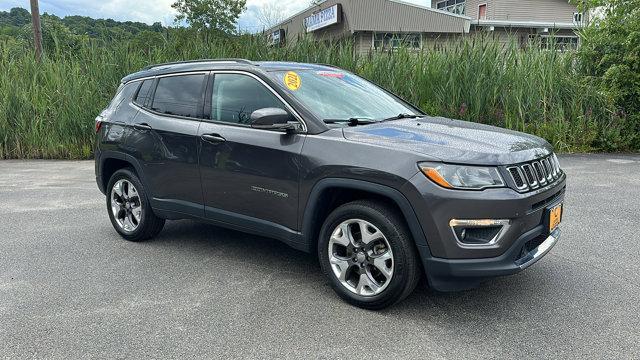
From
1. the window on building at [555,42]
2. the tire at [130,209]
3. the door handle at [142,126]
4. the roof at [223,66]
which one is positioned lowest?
the tire at [130,209]

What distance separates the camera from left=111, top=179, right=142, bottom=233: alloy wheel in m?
5.20

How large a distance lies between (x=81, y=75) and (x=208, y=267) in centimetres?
904

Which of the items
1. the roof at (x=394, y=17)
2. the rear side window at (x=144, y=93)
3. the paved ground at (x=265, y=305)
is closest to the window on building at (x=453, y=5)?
the roof at (x=394, y=17)

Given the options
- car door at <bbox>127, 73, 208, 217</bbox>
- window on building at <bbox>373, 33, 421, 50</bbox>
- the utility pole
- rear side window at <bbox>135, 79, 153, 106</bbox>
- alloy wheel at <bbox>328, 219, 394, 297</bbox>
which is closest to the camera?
alloy wheel at <bbox>328, 219, 394, 297</bbox>

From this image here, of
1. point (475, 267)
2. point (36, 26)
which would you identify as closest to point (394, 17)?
point (36, 26)

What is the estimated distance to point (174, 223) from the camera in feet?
19.4

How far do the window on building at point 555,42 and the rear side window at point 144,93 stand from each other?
8.75 m

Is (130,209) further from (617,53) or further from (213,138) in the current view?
(617,53)

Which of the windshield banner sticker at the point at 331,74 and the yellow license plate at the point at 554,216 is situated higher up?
the windshield banner sticker at the point at 331,74

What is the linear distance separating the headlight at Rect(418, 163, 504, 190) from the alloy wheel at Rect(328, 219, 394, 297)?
54 centimetres

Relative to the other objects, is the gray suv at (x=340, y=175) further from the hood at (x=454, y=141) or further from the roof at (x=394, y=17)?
the roof at (x=394, y=17)

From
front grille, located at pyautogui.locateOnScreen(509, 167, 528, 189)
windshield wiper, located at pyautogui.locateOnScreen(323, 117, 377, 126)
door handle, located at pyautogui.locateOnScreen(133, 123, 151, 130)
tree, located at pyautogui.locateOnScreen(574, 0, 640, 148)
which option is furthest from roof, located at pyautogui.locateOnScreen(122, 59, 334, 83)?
tree, located at pyautogui.locateOnScreen(574, 0, 640, 148)

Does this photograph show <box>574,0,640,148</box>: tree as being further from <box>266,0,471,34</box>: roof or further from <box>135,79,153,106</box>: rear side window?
<box>266,0,471,34</box>: roof

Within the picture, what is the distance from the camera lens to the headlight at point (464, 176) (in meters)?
3.16
